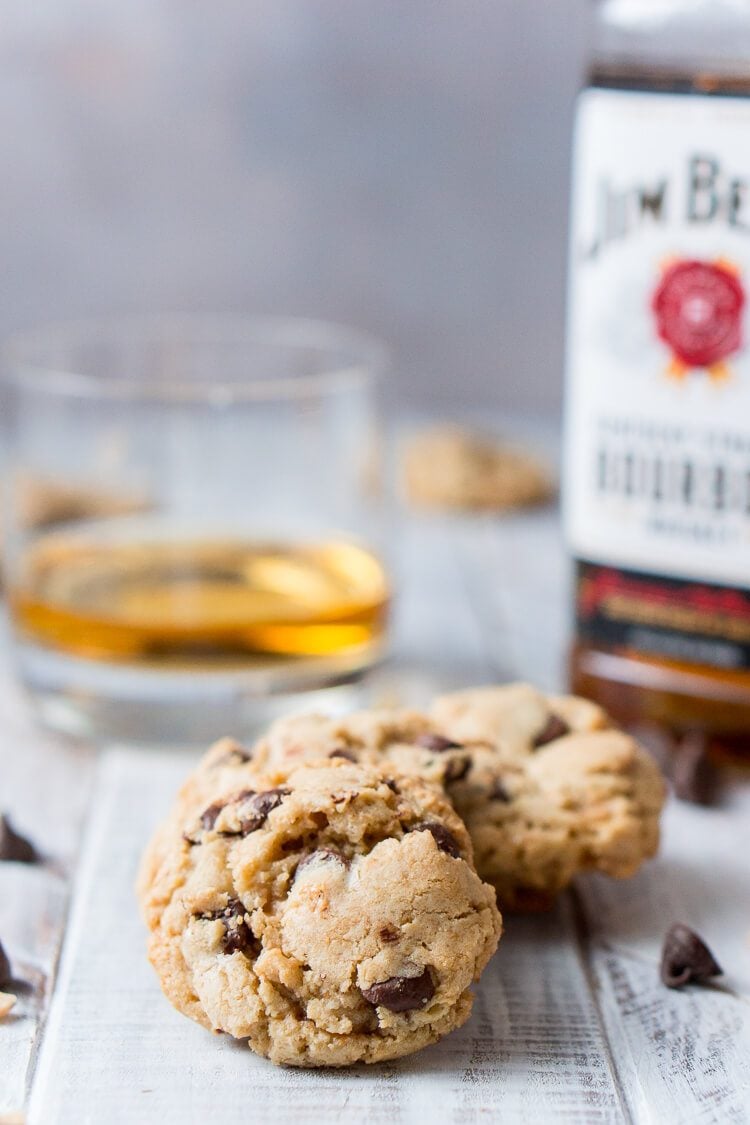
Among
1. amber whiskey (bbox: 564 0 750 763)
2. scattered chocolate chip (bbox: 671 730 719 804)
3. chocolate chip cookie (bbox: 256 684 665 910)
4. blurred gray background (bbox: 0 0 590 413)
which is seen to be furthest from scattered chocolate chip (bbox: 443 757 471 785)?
blurred gray background (bbox: 0 0 590 413)

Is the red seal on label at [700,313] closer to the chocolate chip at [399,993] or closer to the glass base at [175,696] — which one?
the glass base at [175,696]

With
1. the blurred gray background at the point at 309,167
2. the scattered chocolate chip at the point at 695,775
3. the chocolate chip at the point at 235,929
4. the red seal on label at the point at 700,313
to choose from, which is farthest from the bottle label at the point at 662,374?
the blurred gray background at the point at 309,167

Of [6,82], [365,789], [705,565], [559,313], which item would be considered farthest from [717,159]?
[6,82]

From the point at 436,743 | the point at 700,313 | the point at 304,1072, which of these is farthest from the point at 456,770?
the point at 700,313

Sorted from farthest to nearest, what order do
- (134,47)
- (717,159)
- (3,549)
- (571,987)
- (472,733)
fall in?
(134,47) < (3,549) < (717,159) < (472,733) < (571,987)

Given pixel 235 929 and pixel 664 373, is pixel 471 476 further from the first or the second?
pixel 235 929

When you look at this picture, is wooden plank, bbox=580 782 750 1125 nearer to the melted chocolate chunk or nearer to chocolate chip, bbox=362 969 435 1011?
chocolate chip, bbox=362 969 435 1011

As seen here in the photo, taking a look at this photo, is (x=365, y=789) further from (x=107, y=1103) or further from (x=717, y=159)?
(x=717, y=159)
